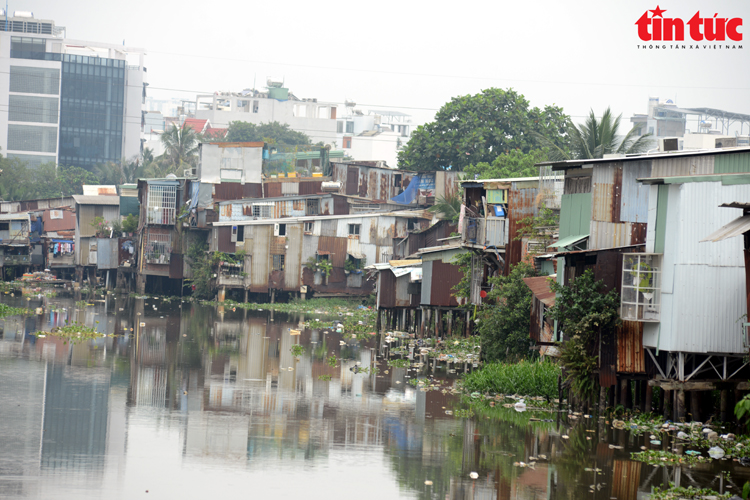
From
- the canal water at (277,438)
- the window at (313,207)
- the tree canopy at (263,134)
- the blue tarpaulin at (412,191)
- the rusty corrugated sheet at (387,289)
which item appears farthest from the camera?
the tree canopy at (263,134)

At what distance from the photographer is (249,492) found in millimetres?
12695

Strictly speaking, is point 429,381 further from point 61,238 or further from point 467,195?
point 61,238

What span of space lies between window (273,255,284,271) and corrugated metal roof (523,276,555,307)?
30258mm

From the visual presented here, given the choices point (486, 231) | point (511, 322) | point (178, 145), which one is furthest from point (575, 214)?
point (178, 145)

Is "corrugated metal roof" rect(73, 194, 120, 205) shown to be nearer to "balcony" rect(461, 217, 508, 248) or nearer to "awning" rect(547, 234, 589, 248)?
"balcony" rect(461, 217, 508, 248)

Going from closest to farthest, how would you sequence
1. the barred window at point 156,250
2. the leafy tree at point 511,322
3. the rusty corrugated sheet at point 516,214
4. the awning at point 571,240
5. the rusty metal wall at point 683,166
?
the rusty metal wall at point 683,166, the awning at point 571,240, the leafy tree at point 511,322, the rusty corrugated sheet at point 516,214, the barred window at point 156,250

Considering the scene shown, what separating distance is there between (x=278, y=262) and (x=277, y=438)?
3605 cm

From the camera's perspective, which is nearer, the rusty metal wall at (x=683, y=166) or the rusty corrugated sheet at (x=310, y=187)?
the rusty metal wall at (x=683, y=166)

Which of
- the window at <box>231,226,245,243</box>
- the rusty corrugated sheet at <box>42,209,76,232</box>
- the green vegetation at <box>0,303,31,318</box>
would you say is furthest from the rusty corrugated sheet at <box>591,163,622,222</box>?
the rusty corrugated sheet at <box>42,209,76,232</box>

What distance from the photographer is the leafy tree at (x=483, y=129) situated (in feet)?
Result: 178

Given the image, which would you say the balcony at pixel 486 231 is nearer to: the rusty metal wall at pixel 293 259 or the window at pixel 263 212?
the rusty metal wall at pixel 293 259

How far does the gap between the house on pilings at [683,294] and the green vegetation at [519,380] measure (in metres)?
2.31

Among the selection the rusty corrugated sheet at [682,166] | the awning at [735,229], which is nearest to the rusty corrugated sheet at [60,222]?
the rusty corrugated sheet at [682,166]

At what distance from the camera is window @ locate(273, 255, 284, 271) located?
170 ft
